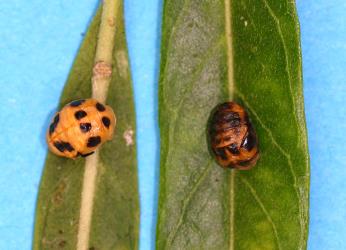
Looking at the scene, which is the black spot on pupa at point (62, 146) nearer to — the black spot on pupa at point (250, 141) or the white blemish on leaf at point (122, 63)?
the white blemish on leaf at point (122, 63)

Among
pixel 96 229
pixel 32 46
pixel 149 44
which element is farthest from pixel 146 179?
pixel 32 46

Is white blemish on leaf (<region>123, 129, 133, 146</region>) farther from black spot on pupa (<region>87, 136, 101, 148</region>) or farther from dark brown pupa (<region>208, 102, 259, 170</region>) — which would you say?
dark brown pupa (<region>208, 102, 259, 170</region>)

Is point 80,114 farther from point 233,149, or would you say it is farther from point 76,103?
point 233,149

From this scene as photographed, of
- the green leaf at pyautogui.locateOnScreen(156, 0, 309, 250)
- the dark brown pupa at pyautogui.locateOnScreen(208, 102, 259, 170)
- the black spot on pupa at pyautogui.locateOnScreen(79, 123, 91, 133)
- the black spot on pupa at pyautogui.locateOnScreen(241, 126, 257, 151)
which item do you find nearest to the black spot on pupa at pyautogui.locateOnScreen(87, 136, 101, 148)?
the black spot on pupa at pyautogui.locateOnScreen(79, 123, 91, 133)

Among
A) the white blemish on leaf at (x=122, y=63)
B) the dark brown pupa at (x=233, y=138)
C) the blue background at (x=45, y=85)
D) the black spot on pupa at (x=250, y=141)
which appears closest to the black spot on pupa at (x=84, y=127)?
the white blemish on leaf at (x=122, y=63)

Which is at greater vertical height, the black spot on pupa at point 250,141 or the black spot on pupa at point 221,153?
the black spot on pupa at point 250,141

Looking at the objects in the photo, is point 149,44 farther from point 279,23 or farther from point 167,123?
point 279,23
